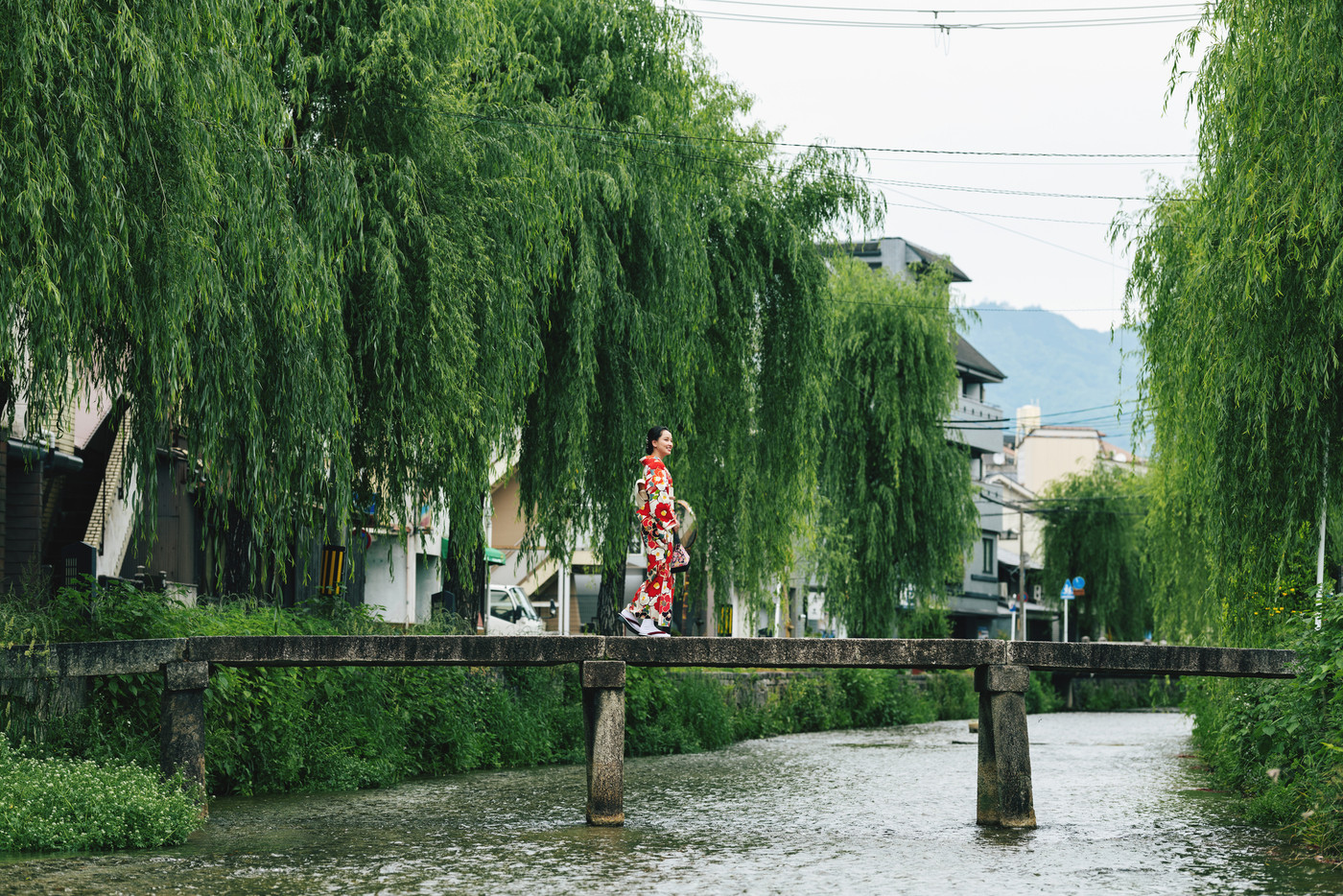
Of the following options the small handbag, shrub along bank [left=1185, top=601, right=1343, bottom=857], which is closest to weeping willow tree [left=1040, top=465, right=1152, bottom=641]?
shrub along bank [left=1185, top=601, right=1343, bottom=857]

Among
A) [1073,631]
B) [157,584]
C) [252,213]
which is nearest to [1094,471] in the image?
[1073,631]

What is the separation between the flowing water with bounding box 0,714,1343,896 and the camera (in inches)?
385

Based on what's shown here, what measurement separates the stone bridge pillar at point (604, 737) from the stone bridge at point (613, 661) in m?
0.01

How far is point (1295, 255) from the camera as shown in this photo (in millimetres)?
12945

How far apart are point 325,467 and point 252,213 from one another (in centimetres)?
300

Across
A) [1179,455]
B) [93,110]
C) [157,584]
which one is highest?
[93,110]

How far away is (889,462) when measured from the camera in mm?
36781

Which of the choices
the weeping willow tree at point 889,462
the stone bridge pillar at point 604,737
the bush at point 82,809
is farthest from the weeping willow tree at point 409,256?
the weeping willow tree at point 889,462

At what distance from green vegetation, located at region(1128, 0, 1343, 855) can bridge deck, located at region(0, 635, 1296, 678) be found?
977mm

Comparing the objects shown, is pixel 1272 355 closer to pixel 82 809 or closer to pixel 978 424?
pixel 82 809

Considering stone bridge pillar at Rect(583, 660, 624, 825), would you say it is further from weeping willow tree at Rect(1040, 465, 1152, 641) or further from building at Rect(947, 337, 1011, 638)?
building at Rect(947, 337, 1011, 638)

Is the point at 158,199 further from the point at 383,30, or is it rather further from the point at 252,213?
the point at 383,30

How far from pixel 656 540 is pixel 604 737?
1.77 meters

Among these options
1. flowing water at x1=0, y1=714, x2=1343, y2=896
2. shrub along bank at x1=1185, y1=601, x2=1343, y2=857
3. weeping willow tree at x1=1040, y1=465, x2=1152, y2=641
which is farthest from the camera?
weeping willow tree at x1=1040, y1=465, x2=1152, y2=641
